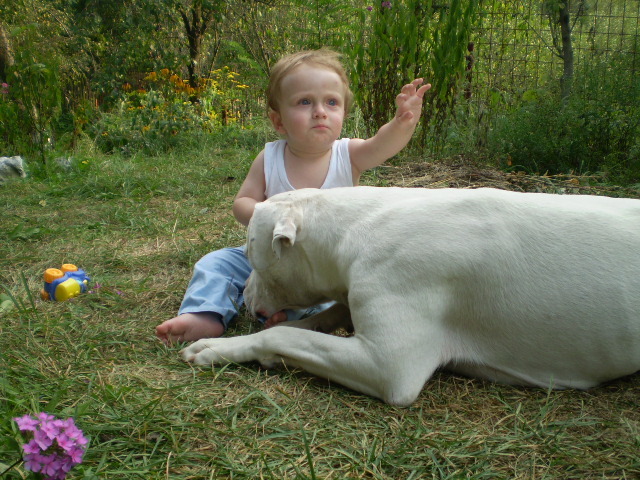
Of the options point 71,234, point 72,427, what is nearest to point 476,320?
point 72,427

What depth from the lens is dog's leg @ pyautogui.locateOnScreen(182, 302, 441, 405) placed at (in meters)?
1.87

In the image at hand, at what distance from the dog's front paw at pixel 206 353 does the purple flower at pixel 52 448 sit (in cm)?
87

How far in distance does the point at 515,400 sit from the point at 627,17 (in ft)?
18.1

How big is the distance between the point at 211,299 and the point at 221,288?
12 centimetres

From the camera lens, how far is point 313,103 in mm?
3021

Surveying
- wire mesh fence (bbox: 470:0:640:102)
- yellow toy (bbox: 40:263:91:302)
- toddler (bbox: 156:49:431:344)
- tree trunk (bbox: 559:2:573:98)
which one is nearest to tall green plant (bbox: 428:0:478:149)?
wire mesh fence (bbox: 470:0:640:102)

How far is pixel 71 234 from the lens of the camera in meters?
3.96

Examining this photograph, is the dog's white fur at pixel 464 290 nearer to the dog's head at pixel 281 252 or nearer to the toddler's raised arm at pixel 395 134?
the dog's head at pixel 281 252

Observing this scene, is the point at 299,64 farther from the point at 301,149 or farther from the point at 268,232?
the point at 268,232

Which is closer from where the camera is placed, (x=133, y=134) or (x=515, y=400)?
(x=515, y=400)

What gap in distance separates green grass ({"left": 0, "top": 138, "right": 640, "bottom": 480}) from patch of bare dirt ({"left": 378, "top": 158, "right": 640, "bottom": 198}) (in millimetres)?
2624

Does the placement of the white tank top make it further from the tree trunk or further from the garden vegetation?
the tree trunk

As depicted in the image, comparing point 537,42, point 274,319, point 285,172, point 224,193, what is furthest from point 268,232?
point 537,42

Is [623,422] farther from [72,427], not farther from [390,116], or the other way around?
[390,116]
